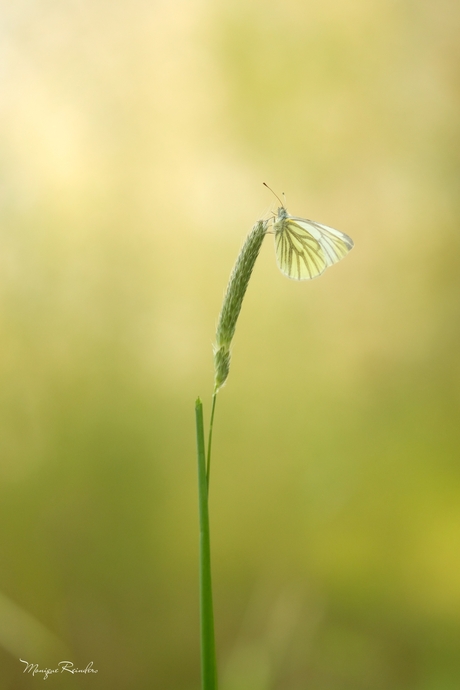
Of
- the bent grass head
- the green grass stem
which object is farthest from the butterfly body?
the green grass stem

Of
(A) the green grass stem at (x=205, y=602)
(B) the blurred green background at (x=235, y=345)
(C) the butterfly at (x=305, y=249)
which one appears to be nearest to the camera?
(A) the green grass stem at (x=205, y=602)

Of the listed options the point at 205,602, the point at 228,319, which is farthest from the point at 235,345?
the point at 205,602

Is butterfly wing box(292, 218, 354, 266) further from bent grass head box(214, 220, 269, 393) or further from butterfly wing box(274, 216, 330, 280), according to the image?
bent grass head box(214, 220, 269, 393)

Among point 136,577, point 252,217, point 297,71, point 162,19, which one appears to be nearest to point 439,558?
point 136,577

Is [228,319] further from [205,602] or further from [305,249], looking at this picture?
[305,249]

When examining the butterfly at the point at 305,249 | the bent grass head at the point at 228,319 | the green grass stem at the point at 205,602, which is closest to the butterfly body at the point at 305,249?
the butterfly at the point at 305,249

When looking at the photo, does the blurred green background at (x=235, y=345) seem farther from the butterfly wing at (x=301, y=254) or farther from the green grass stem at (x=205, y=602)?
the green grass stem at (x=205, y=602)

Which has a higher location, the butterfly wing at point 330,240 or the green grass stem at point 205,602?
the butterfly wing at point 330,240
